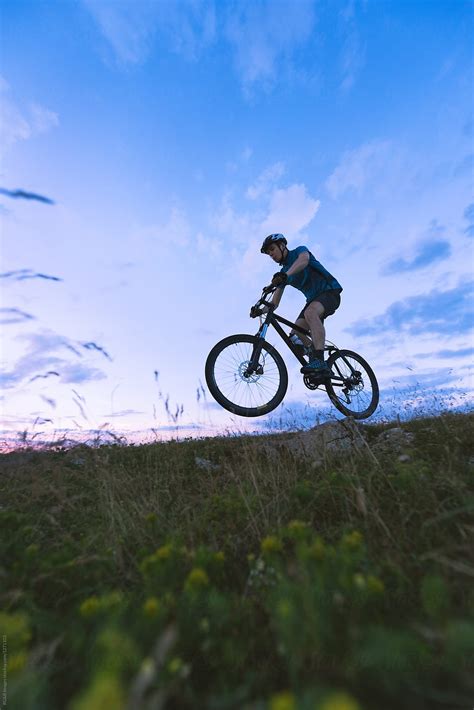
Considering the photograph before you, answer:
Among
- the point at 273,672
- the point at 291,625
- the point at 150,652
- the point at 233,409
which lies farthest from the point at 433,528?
the point at 233,409

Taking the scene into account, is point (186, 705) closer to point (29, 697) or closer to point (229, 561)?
point (29, 697)

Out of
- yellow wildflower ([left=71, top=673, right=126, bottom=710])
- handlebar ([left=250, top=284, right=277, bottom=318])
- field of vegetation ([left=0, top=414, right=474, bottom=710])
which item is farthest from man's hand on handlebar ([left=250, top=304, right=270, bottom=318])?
yellow wildflower ([left=71, top=673, right=126, bottom=710])

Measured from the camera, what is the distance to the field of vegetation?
116 cm

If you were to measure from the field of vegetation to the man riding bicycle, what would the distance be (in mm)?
4118

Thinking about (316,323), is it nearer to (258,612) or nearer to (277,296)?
(277,296)

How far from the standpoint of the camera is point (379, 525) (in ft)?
Result: 8.64

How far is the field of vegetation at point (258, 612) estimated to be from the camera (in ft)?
3.82

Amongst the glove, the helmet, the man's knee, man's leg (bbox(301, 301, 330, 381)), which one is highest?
the helmet

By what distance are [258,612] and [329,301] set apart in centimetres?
638

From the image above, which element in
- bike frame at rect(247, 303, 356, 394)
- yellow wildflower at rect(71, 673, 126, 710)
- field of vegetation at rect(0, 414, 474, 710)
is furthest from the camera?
bike frame at rect(247, 303, 356, 394)

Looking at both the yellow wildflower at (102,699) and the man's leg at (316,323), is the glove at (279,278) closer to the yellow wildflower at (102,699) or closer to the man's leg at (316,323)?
the man's leg at (316,323)

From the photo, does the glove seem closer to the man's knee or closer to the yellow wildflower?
the man's knee

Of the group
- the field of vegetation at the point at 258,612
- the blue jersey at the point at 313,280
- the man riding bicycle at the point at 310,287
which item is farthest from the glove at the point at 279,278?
the field of vegetation at the point at 258,612

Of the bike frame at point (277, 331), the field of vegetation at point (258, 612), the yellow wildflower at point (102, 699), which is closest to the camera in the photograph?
the yellow wildflower at point (102, 699)
